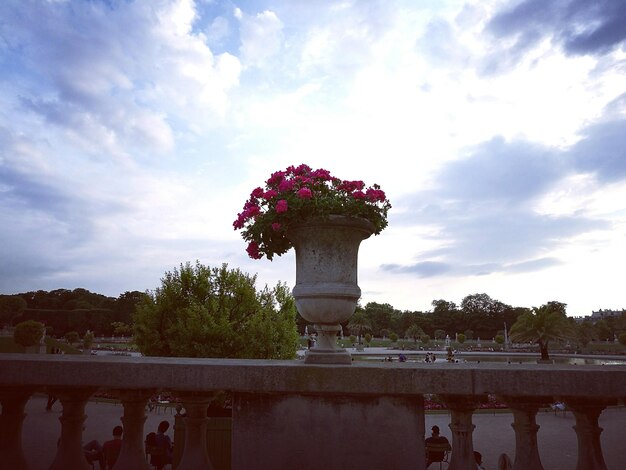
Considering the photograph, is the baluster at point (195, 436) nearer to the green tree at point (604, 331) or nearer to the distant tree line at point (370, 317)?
the distant tree line at point (370, 317)

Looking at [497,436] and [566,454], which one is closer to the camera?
[566,454]

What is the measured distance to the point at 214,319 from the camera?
12.8m

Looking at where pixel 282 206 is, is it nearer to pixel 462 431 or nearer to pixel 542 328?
pixel 462 431

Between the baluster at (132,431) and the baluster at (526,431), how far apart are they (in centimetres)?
248

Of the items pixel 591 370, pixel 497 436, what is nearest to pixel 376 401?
pixel 591 370

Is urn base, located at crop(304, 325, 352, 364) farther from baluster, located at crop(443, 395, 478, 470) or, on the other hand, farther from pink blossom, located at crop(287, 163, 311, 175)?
pink blossom, located at crop(287, 163, 311, 175)

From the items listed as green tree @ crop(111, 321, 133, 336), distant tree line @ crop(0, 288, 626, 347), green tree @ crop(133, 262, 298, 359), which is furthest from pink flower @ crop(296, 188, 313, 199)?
distant tree line @ crop(0, 288, 626, 347)

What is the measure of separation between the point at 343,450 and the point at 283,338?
10.5 metres

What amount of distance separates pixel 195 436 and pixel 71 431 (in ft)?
2.88

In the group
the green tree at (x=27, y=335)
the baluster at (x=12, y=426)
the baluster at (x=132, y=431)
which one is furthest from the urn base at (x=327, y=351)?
the green tree at (x=27, y=335)

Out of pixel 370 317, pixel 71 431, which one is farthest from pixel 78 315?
pixel 71 431

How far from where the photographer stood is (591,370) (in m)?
2.99

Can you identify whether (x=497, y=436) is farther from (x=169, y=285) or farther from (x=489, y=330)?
(x=489, y=330)

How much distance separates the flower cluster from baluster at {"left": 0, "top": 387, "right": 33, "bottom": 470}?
211 cm
